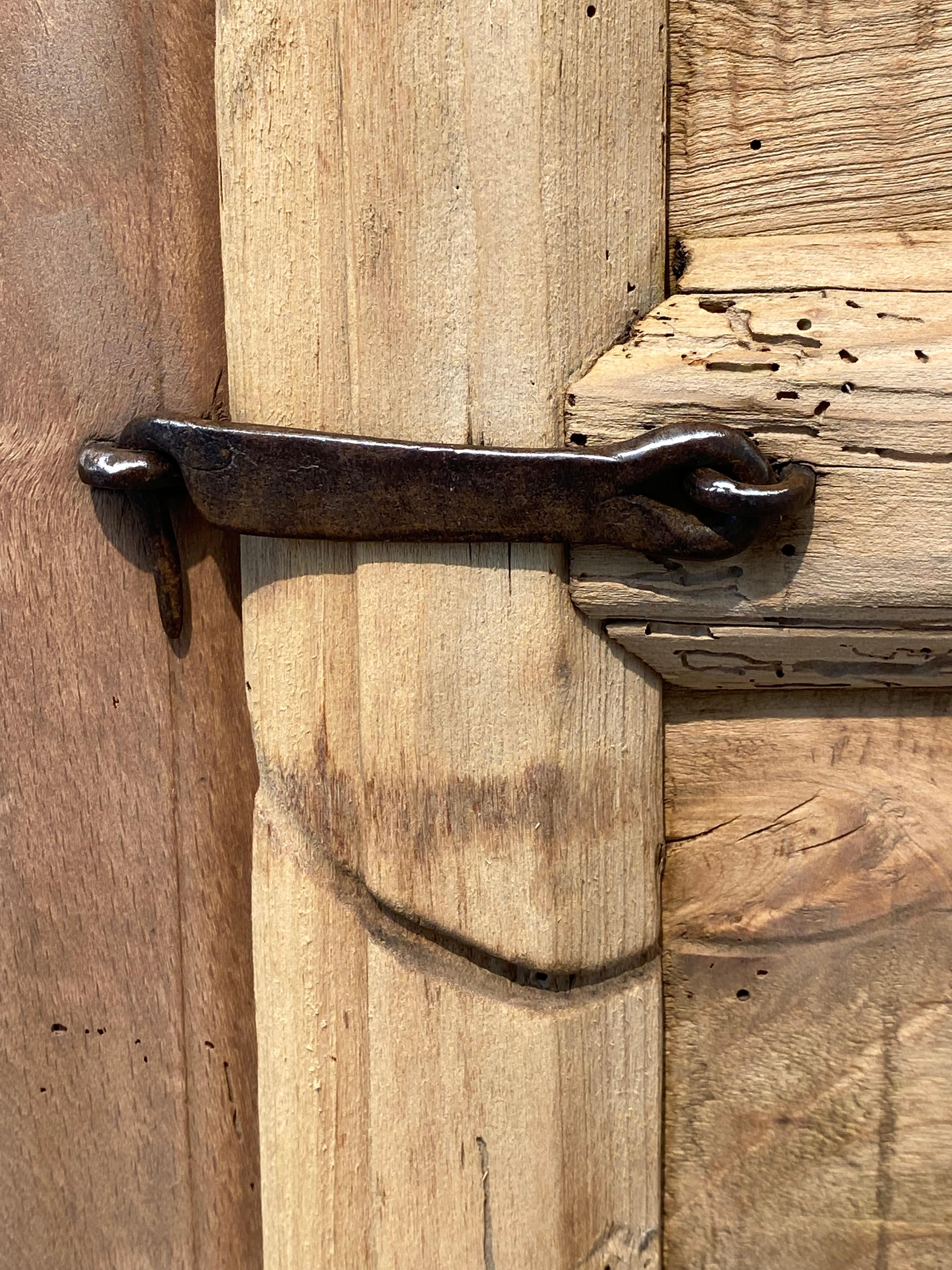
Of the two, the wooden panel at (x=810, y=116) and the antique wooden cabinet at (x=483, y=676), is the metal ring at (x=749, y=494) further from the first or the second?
the wooden panel at (x=810, y=116)

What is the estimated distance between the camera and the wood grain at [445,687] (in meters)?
0.48

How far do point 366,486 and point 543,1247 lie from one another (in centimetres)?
44

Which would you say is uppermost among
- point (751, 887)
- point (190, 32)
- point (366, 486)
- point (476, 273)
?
point (190, 32)

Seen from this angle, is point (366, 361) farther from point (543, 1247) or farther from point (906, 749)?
point (543, 1247)

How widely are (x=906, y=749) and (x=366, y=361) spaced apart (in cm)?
A: 37

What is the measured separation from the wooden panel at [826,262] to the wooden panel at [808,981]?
0.22m

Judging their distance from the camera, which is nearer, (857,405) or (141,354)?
(857,405)

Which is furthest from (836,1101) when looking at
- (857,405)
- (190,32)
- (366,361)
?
(190,32)

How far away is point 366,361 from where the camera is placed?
1.64 ft

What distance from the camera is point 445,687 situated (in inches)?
20.1

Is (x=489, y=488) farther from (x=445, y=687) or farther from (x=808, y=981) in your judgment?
(x=808, y=981)

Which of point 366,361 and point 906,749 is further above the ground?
point 366,361

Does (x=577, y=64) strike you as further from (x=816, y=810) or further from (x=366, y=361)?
(x=816, y=810)

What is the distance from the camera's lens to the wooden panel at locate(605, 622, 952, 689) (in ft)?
1.64
